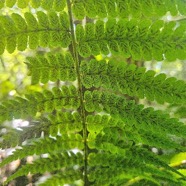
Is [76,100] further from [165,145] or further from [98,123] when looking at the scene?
[165,145]

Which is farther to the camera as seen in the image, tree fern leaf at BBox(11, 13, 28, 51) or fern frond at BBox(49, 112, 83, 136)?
fern frond at BBox(49, 112, 83, 136)

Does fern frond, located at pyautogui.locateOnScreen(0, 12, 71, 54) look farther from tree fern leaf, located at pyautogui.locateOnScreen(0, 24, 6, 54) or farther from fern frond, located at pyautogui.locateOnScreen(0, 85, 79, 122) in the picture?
fern frond, located at pyautogui.locateOnScreen(0, 85, 79, 122)

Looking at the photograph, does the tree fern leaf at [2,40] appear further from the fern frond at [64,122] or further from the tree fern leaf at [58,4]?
the fern frond at [64,122]

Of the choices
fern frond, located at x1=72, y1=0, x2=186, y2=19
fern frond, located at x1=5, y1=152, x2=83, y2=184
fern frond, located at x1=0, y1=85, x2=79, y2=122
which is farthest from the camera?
fern frond, located at x1=5, y1=152, x2=83, y2=184

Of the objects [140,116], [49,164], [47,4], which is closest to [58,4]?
[47,4]

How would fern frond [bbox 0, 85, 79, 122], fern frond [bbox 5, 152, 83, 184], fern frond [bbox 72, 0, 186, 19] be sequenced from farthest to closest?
fern frond [bbox 5, 152, 83, 184], fern frond [bbox 0, 85, 79, 122], fern frond [bbox 72, 0, 186, 19]

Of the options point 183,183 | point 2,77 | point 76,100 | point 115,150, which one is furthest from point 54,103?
point 2,77

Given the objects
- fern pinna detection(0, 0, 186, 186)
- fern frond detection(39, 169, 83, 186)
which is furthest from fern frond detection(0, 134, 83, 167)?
fern frond detection(39, 169, 83, 186)

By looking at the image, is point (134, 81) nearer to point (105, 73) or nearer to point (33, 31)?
point (105, 73)
